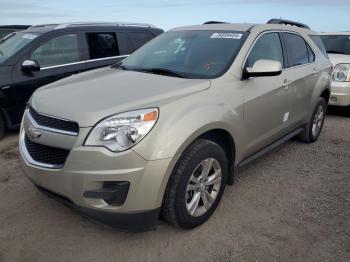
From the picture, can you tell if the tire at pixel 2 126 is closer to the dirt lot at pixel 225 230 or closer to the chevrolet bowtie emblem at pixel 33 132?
the dirt lot at pixel 225 230

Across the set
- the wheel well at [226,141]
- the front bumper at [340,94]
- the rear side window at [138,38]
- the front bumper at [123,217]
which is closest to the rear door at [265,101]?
the wheel well at [226,141]

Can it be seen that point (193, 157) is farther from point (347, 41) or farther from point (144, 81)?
point (347, 41)

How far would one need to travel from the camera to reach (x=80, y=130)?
2.48 metres

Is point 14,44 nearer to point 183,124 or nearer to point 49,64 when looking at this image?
point 49,64

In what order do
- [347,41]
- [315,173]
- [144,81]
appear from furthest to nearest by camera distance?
[347,41], [315,173], [144,81]

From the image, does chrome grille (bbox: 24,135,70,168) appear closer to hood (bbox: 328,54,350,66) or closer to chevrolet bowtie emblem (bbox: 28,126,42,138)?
chevrolet bowtie emblem (bbox: 28,126,42,138)

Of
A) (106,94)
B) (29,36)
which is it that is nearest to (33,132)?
(106,94)

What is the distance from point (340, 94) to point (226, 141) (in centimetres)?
426

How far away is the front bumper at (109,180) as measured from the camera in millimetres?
2424

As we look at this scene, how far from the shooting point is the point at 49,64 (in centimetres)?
562

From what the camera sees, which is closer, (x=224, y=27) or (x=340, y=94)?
(x=224, y=27)

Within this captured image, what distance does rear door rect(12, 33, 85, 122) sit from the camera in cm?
527

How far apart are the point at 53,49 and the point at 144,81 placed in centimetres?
310

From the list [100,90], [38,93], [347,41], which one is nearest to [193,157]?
[100,90]
